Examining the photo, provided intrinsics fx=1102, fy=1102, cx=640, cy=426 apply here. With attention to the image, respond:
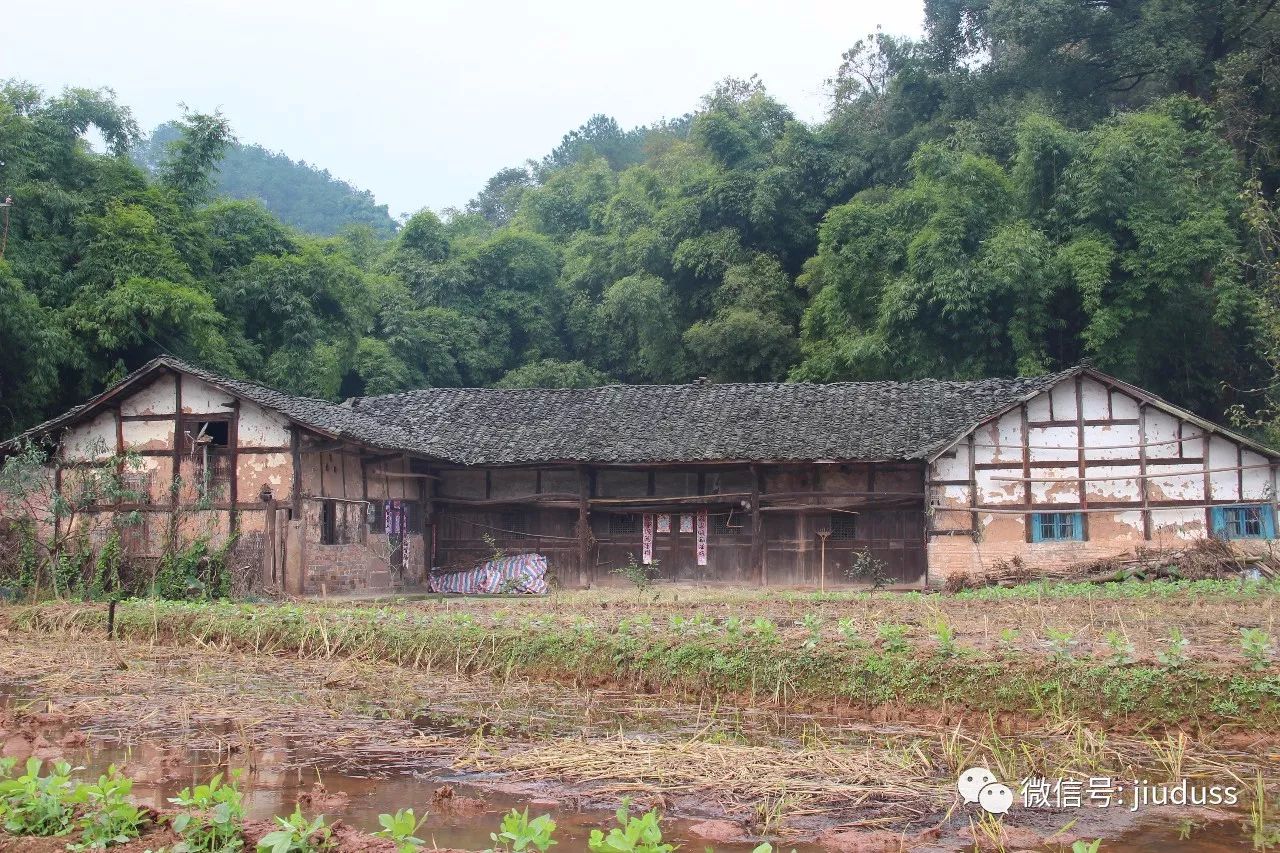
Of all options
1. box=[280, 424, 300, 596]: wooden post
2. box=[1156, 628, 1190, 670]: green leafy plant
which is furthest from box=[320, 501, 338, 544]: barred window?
box=[1156, 628, 1190, 670]: green leafy plant

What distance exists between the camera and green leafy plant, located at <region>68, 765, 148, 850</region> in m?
5.21

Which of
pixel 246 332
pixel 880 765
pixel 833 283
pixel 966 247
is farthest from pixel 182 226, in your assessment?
pixel 880 765

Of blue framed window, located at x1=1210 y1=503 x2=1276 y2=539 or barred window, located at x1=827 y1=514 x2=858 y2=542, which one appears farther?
barred window, located at x1=827 y1=514 x2=858 y2=542

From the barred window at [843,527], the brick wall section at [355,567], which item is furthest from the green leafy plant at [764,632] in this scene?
the barred window at [843,527]

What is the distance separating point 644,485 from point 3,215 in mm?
14872

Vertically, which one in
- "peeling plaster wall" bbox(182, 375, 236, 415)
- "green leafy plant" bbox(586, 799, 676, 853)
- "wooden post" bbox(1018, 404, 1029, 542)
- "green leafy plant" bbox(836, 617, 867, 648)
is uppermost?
"peeling plaster wall" bbox(182, 375, 236, 415)

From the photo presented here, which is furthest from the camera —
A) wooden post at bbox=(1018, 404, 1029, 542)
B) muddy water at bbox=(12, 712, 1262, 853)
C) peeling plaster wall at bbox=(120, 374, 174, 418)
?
wooden post at bbox=(1018, 404, 1029, 542)

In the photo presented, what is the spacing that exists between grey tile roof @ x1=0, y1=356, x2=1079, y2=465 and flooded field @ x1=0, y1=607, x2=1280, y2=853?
31.8 feet

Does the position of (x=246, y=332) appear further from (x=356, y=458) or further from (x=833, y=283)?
(x=833, y=283)

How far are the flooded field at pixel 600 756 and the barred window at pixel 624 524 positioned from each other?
39.4 feet

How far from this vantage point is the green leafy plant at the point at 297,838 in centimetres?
487

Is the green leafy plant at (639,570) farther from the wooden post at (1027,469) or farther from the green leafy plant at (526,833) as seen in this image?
the green leafy plant at (526,833)

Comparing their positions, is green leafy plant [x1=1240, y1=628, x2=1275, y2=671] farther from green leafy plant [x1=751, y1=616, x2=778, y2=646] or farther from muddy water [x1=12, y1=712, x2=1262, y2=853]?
green leafy plant [x1=751, y1=616, x2=778, y2=646]

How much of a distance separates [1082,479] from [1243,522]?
298cm
